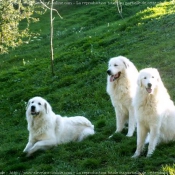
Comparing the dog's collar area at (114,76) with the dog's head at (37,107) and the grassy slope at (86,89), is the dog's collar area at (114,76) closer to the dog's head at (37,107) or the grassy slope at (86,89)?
the grassy slope at (86,89)

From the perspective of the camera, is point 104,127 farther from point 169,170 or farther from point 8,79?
point 8,79

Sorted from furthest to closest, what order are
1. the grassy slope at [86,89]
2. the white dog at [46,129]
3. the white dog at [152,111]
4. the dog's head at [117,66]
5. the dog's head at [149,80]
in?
the white dog at [46,129] < the dog's head at [117,66] < the grassy slope at [86,89] < the white dog at [152,111] < the dog's head at [149,80]

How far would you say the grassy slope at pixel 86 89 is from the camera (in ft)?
25.6

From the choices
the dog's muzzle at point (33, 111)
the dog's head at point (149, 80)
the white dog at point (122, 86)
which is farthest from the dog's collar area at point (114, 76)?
the dog's muzzle at point (33, 111)

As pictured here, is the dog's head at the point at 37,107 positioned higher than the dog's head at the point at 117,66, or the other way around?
the dog's head at the point at 117,66

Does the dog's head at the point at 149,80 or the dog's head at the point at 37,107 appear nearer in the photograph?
the dog's head at the point at 149,80

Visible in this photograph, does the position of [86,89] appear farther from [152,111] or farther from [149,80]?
[149,80]

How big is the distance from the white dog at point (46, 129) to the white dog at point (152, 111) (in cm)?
231

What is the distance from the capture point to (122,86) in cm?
915

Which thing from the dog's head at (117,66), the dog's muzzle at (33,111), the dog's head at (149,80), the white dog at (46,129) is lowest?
the white dog at (46,129)

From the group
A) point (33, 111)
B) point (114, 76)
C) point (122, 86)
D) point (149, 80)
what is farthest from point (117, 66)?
point (33, 111)

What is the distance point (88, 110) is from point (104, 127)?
2.54m

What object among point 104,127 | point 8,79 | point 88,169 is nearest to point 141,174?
point 88,169

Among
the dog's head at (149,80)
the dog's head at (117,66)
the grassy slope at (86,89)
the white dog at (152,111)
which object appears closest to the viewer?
the dog's head at (149,80)
